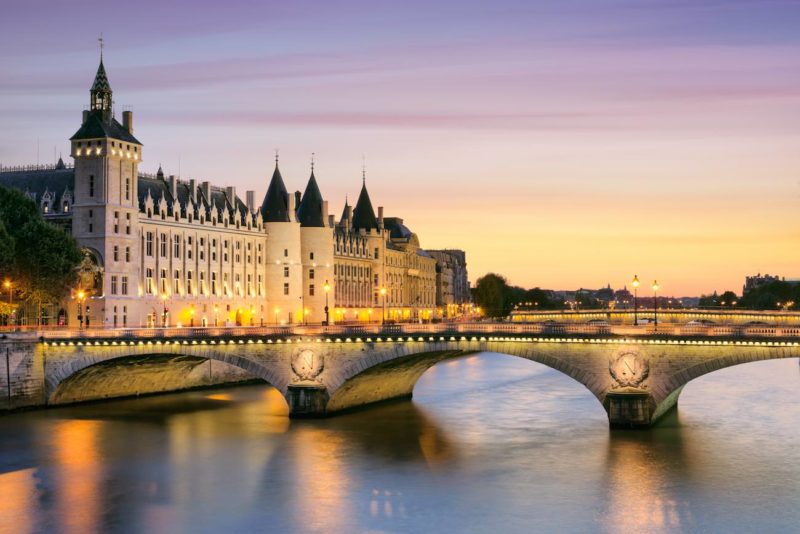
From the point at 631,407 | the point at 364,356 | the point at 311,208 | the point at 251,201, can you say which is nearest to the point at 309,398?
the point at 364,356

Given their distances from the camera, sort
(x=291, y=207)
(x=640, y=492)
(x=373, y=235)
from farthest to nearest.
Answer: (x=373, y=235) → (x=291, y=207) → (x=640, y=492)

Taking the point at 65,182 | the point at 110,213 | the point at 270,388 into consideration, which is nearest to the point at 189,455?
the point at 270,388

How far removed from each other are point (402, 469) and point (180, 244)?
224 ft

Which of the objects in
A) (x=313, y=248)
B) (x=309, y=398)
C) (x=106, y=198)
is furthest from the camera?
(x=313, y=248)

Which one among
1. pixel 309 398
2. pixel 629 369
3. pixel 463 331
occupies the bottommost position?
pixel 309 398

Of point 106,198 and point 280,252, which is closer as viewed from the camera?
point 106,198

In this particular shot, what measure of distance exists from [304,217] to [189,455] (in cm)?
8323

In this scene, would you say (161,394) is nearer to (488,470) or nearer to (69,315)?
(69,315)

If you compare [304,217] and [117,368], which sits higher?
[304,217]

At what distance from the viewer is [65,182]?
364 ft

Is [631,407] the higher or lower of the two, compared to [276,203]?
lower

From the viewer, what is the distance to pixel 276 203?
138 m

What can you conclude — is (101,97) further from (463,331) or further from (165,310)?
(463,331)

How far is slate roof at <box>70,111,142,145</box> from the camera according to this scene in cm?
10075
